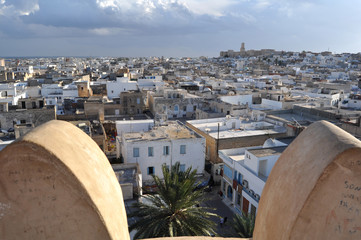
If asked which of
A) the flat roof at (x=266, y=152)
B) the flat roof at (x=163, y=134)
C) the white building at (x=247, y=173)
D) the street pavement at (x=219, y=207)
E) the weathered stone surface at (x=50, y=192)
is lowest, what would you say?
the street pavement at (x=219, y=207)

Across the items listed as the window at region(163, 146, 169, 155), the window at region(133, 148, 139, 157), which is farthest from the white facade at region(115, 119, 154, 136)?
the window at region(133, 148, 139, 157)

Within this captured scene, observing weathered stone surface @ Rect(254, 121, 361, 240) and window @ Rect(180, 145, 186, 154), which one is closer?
weathered stone surface @ Rect(254, 121, 361, 240)

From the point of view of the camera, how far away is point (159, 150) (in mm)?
20797

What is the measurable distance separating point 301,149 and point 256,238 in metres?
1.83

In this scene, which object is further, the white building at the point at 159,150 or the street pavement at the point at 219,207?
→ the white building at the point at 159,150

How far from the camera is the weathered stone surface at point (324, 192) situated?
4.13m

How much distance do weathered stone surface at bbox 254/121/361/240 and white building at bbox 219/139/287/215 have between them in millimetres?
11775

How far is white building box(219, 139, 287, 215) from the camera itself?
16.5 metres

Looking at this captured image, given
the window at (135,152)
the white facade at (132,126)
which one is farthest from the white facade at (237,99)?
the window at (135,152)

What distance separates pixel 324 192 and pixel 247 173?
13.4 m

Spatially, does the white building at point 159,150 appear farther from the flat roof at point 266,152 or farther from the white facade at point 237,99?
the white facade at point 237,99

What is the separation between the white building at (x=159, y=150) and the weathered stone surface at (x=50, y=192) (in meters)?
15.8

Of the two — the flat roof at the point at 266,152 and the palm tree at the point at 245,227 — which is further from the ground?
the flat roof at the point at 266,152

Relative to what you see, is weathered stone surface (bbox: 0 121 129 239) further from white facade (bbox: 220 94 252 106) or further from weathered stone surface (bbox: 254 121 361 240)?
white facade (bbox: 220 94 252 106)
